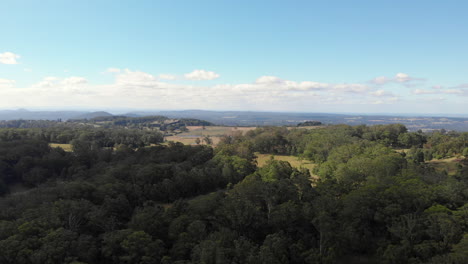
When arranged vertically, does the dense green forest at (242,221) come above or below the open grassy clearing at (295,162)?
above

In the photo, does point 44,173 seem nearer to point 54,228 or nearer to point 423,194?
point 54,228

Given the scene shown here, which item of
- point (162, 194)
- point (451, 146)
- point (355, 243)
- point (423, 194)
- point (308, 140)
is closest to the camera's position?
point (355, 243)

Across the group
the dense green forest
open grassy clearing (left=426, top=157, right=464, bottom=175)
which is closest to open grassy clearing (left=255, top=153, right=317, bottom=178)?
the dense green forest

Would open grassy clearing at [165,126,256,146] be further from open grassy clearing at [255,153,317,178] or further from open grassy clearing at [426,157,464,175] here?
open grassy clearing at [426,157,464,175]

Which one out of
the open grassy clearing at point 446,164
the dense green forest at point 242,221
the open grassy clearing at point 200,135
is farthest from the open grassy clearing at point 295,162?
the open grassy clearing at point 200,135

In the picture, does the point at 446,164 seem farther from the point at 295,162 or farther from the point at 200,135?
the point at 200,135

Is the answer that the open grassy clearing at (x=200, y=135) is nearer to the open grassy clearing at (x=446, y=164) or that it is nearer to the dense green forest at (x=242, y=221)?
the open grassy clearing at (x=446, y=164)

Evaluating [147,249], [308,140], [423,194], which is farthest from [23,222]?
[308,140]

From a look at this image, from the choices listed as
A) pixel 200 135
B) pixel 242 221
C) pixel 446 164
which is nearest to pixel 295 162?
pixel 446 164

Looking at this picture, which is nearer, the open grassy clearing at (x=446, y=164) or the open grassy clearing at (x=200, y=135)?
the open grassy clearing at (x=446, y=164)

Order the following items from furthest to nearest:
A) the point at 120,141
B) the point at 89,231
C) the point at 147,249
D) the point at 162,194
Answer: the point at 120,141 < the point at 162,194 < the point at 89,231 < the point at 147,249
